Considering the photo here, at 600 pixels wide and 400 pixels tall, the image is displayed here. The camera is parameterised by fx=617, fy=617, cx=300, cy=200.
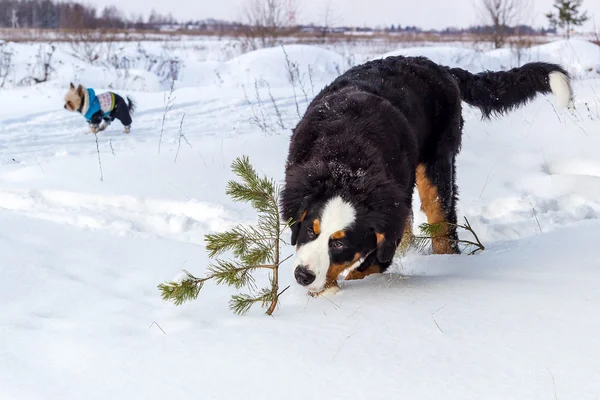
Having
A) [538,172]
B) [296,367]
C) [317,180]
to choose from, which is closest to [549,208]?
[538,172]

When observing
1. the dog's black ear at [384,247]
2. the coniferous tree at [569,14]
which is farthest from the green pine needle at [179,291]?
the coniferous tree at [569,14]

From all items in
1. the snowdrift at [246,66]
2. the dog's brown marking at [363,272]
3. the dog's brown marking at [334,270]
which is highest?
the snowdrift at [246,66]

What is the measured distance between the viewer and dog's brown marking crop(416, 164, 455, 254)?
4242 mm

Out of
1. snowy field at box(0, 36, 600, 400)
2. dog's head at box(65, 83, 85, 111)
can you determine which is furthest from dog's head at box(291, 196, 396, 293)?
dog's head at box(65, 83, 85, 111)

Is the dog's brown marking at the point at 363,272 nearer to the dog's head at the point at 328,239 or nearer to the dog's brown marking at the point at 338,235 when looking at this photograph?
the dog's head at the point at 328,239

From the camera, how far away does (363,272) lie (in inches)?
132

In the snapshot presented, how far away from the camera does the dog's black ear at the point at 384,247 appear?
9.92ft

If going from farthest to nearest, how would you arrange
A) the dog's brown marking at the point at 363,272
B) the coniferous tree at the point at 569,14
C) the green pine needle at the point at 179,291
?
the coniferous tree at the point at 569,14 → the dog's brown marking at the point at 363,272 → the green pine needle at the point at 179,291

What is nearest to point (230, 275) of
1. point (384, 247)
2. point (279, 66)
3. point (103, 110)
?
point (384, 247)

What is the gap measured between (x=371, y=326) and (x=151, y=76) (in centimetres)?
1654

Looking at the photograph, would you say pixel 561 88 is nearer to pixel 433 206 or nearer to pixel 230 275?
pixel 433 206

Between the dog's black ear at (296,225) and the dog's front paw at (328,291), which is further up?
the dog's black ear at (296,225)

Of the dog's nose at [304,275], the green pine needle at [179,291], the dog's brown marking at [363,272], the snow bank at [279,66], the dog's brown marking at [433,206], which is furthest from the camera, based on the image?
the snow bank at [279,66]

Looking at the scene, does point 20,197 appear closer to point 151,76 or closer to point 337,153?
point 337,153
